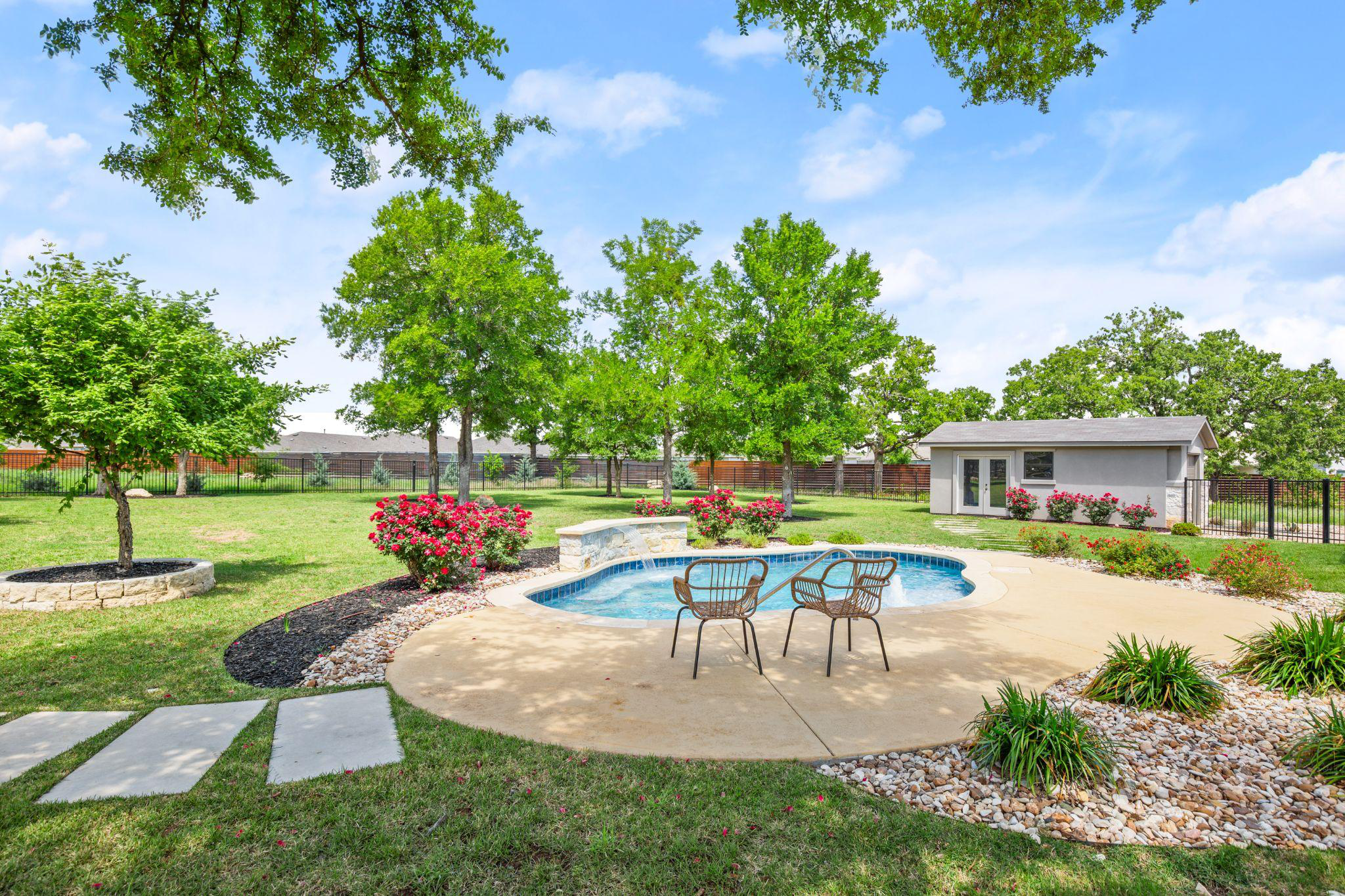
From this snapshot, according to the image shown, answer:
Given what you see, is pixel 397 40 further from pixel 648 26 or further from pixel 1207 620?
pixel 1207 620

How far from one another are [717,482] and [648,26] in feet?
111

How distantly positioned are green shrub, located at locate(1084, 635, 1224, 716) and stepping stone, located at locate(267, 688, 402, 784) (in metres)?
4.76

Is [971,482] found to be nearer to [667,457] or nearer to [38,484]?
[667,457]

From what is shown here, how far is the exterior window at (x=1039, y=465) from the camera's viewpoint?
19516 mm

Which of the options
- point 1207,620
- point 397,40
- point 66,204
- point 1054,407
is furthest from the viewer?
point 1054,407

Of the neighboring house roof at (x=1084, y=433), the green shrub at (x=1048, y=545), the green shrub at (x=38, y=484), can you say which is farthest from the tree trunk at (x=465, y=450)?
the green shrub at (x=1048, y=545)

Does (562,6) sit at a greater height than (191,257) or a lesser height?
greater

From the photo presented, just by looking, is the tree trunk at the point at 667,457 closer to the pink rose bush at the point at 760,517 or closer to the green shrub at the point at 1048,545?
the pink rose bush at the point at 760,517

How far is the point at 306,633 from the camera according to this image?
19.6 feet

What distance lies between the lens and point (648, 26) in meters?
7.34

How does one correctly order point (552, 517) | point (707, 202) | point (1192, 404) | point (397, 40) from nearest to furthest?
1. point (397, 40)
2. point (707, 202)
3. point (552, 517)
4. point (1192, 404)

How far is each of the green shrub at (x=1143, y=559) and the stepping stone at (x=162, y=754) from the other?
11.4m

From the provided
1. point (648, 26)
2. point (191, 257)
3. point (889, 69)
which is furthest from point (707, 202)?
point (191, 257)

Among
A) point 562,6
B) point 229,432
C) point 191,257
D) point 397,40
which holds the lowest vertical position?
point 229,432
